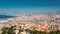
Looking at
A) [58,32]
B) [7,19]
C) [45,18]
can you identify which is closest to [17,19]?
[7,19]

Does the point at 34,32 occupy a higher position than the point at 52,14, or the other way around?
the point at 52,14

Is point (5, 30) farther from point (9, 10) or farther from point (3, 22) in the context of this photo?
point (9, 10)

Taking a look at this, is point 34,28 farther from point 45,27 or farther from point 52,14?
point 52,14

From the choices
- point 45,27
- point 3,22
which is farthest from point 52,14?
point 3,22

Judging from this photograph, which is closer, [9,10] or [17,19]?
[17,19]

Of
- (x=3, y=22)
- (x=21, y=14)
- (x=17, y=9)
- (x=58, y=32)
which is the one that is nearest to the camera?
(x=58, y=32)

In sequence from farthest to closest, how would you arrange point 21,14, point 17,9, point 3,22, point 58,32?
point 17,9, point 21,14, point 3,22, point 58,32
